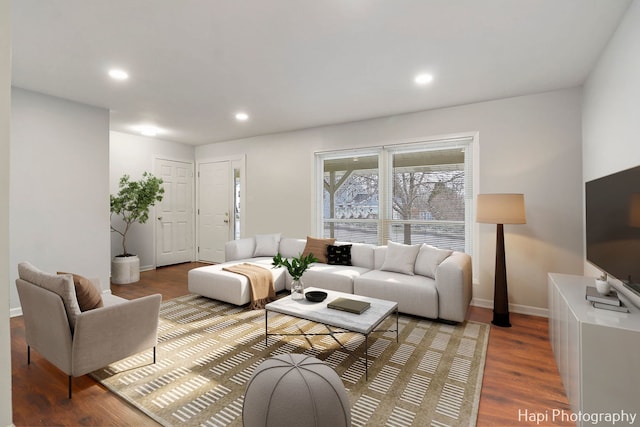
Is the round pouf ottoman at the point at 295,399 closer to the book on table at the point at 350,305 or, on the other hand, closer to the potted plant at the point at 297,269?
the book on table at the point at 350,305

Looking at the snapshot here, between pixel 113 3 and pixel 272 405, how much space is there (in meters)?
2.61

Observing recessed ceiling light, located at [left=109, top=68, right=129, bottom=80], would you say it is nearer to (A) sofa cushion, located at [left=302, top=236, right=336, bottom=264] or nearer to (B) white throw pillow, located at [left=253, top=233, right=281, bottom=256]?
(B) white throw pillow, located at [left=253, top=233, right=281, bottom=256]

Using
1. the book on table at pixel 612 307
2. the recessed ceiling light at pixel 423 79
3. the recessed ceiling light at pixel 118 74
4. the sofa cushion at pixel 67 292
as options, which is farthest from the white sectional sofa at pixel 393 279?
the recessed ceiling light at pixel 118 74

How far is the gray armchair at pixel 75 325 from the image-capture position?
1.94 metres

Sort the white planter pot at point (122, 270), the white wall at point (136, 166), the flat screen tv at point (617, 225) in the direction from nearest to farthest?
the flat screen tv at point (617, 225) → the white planter pot at point (122, 270) → the white wall at point (136, 166)

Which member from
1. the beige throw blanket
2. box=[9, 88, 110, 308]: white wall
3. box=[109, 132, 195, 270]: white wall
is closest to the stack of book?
the beige throw blanket

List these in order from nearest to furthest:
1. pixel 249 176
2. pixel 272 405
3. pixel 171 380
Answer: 1. pixel 272 405
2. pixel 171 380
3. pixel 249 176

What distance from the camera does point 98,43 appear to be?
250 cm

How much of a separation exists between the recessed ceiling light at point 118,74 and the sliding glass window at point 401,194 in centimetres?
290

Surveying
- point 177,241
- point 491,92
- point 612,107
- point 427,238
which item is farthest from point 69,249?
point 612,107

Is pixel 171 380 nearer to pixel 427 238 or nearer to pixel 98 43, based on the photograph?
pixel 98 43

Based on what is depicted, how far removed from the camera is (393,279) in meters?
3.46

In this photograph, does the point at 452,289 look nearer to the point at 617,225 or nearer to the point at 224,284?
the point at 617,225

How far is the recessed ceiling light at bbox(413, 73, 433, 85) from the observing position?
308cm
